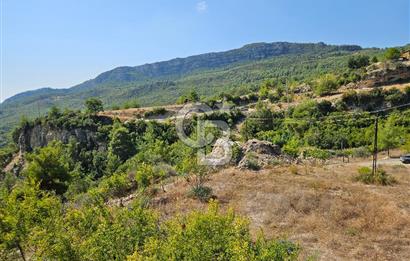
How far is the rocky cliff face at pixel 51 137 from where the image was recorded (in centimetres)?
7588

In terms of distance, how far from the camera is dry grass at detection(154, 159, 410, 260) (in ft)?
56.6

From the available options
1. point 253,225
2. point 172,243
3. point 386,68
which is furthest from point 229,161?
point 386,68

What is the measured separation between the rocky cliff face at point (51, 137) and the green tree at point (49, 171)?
1489 inches

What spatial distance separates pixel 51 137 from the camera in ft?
275

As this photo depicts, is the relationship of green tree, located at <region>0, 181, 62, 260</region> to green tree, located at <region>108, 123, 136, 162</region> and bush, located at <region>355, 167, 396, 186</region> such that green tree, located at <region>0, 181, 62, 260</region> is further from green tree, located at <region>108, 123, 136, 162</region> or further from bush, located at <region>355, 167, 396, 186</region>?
green tree, located at <region>108, 123, 136, 162</region>

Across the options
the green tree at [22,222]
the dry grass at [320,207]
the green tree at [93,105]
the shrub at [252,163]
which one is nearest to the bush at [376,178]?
the dry grass at [320,207]

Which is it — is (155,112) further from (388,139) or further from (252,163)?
(252,163)

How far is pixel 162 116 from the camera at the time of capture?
76.8 metres

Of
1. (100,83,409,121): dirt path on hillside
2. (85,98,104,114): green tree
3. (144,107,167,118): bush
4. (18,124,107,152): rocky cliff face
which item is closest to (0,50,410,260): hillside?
(100,83,409,121): dirt path on hillside

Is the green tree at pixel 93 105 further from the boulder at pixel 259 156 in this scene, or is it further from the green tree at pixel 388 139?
the green tree at pixel 388 139

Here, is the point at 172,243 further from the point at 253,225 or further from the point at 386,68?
the point at 386,68

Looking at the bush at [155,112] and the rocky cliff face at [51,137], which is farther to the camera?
the bush at [155,112]

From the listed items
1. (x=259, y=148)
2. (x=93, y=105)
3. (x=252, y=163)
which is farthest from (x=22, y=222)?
(x=93, y=105)

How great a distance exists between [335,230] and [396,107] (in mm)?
46553
